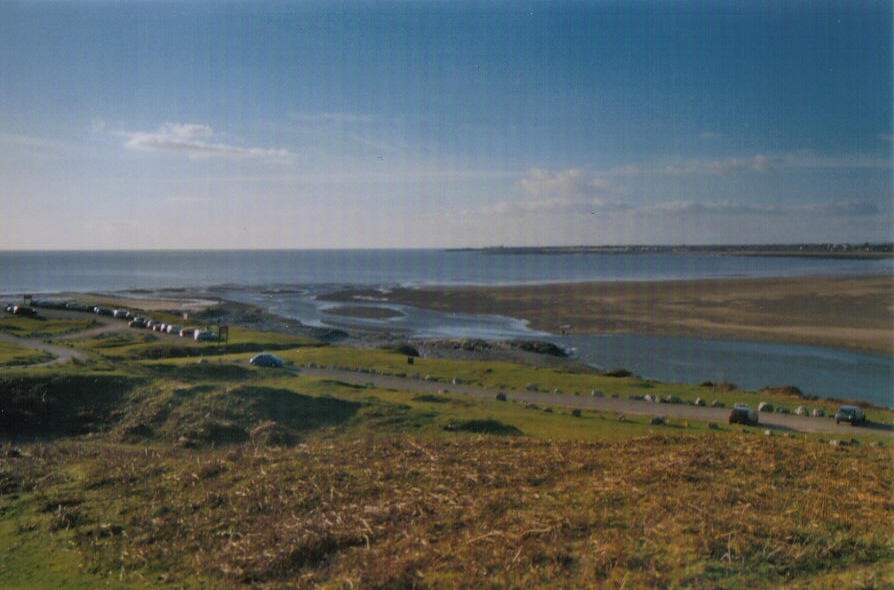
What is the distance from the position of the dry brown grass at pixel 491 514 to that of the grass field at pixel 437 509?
0.13 feet

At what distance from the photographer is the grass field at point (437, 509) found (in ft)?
30.2

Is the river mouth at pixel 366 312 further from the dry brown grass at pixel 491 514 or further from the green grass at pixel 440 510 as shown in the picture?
the dry brown grass at pixel 491 514

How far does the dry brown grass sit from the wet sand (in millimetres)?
49746

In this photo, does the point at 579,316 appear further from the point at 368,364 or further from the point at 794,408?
the point at 794,408

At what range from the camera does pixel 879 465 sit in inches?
579

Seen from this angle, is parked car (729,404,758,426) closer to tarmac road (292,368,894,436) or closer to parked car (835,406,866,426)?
tarmac road (292,368,894,436)

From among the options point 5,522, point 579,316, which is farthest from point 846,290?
point 5,522

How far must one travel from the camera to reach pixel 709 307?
82.6 m

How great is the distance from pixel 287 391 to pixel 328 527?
647 inches

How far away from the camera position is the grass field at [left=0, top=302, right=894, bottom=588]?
30.2ft

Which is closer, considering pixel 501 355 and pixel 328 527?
pixel 328 527

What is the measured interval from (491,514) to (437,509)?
0.99m

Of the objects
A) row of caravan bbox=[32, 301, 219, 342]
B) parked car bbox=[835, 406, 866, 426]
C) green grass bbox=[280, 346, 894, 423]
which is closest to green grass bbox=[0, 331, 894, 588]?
parked car bbox=[835, 406, 866, 426]

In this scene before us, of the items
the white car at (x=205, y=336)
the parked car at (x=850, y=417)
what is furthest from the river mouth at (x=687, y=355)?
the white car at (x=205, y=336)
